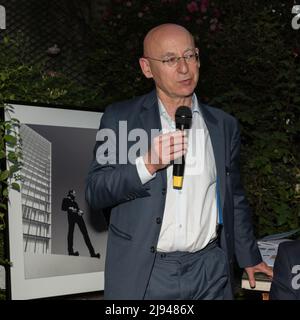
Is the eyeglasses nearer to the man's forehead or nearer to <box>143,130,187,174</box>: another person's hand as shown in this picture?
the man's forehead

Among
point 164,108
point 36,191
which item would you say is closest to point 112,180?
point 164,108

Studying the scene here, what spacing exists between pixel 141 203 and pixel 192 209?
0.24 meters

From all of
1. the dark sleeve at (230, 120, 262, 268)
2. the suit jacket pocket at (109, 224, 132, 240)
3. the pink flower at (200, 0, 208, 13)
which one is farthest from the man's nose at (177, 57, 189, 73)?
the pink flower at (200, 0, 208, 13)

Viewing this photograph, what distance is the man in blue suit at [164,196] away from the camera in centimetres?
268

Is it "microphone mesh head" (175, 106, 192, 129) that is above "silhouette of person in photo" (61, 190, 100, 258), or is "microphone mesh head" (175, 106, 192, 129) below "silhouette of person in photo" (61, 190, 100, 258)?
above

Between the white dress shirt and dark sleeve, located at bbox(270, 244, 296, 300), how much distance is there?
1.19ft

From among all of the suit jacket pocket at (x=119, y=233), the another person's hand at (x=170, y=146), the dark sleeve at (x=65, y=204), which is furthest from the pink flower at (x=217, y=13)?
the another person's hand at (x=170, y=146)

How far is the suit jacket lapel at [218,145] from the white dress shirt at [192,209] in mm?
30

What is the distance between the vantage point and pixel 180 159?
247 cm

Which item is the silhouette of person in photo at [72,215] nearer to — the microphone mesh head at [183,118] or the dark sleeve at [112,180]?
the dark sleeve at [112,180]

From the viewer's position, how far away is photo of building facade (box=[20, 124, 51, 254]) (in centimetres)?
329

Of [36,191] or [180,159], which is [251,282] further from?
[36,191]
